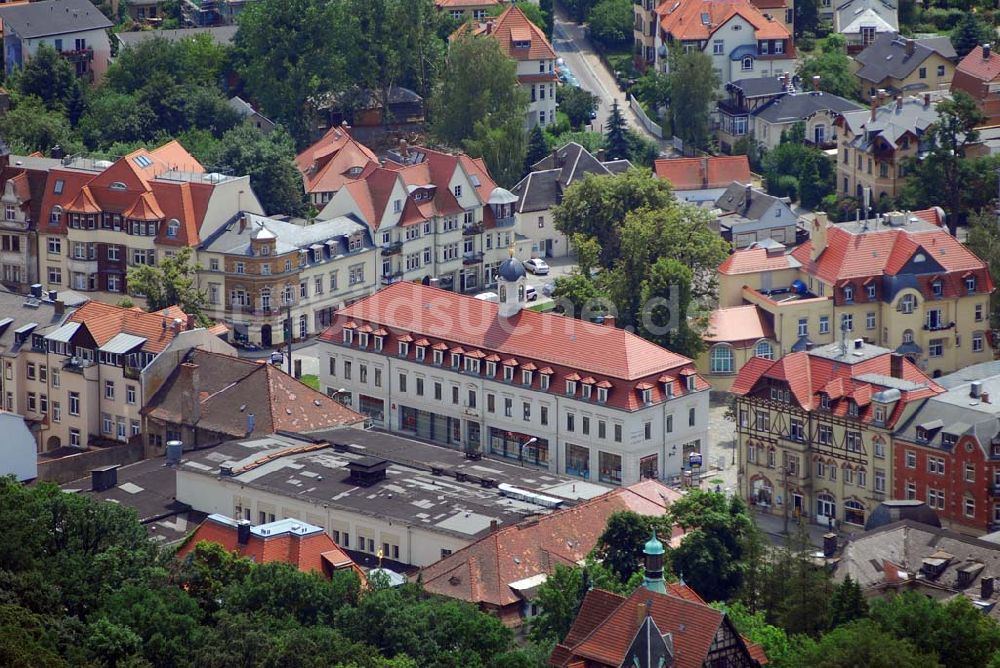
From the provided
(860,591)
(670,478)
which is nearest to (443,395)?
(670,478)

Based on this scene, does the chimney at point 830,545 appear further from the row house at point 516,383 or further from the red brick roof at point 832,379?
the row house at point 516,383

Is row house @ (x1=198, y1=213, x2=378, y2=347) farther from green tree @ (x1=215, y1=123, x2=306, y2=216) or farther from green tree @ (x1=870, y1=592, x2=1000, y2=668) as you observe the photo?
green tree @ (x1=870, y1=592, x2=1000, y2=668)

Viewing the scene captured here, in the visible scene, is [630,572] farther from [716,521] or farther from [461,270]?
[461,270]

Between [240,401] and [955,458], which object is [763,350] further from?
[240,401]

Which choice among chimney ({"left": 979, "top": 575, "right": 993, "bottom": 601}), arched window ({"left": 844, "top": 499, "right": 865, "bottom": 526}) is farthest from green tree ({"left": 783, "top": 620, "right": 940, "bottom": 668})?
arched window ({"left": 844, "top": 499, "right": 865, "bottom": 526})

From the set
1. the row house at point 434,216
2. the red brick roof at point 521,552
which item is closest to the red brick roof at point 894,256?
the row house at point 434,216
